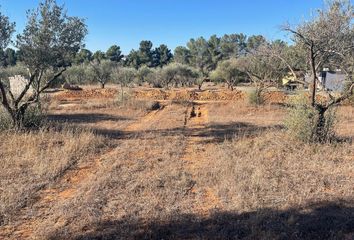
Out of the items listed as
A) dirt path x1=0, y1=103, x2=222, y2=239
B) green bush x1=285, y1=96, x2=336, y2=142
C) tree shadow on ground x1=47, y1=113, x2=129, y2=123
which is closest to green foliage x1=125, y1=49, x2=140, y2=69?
tree shadow on ground x1=47, y1=113, x2=129, y2=123

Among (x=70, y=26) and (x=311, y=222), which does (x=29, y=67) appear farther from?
(x=311, y=222)

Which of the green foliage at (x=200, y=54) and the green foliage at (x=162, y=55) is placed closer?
the green foliage at (x=200, y=54)

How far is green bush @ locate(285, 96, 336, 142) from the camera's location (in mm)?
10758

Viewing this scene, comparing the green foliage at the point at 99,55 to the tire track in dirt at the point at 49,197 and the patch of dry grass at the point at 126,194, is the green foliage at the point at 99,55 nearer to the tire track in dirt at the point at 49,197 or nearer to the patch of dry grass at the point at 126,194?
the tire track in dirt at the point at 49,197

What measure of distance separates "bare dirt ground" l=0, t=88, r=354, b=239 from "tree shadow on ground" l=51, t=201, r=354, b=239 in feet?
0.04

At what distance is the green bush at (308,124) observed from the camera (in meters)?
10.8

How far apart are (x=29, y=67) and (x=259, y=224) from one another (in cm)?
1002

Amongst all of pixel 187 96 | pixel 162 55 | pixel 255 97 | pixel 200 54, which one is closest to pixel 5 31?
pixel 255 97

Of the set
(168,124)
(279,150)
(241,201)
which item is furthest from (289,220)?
(168,124)

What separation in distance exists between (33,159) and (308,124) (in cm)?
727

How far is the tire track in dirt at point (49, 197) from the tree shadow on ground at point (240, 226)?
0.58m

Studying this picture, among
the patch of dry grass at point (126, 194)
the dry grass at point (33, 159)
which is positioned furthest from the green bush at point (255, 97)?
the patch of dry grass at point (126, 194)

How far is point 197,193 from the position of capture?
21.6 feet

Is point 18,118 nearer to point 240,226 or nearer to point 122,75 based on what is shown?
point 240,226
